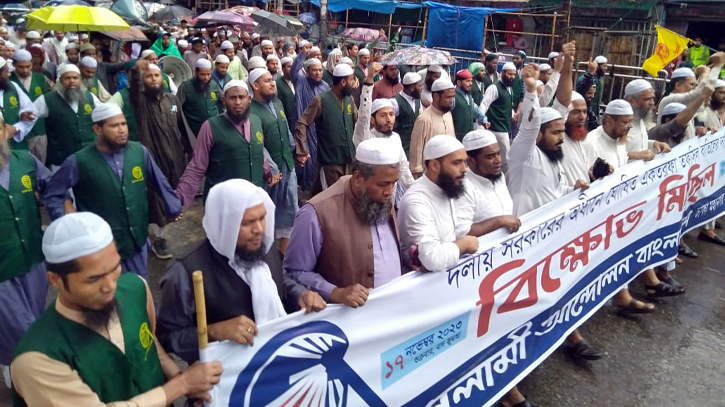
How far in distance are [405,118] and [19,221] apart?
468cm

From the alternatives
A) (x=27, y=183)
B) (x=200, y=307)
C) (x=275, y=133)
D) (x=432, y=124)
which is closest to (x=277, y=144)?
(x=275, y=133)

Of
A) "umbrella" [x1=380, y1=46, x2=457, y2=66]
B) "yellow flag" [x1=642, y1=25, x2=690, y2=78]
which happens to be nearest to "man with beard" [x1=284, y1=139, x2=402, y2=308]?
"umbrella" [x1=380, y1=46, x2=457, y2=66]

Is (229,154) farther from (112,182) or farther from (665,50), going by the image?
(665,50)

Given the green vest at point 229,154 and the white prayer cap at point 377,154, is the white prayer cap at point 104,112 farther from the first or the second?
the white prayer cap at point 377,154

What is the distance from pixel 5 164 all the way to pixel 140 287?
1844mm

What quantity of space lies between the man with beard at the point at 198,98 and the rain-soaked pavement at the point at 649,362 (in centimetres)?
222

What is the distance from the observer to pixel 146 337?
2.27 m

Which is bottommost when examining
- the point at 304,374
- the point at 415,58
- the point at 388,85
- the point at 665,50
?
the point at 304,374

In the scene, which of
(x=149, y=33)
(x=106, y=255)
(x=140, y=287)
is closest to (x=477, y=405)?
(x=140, y=287)

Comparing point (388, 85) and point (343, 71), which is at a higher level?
point (343, 71)

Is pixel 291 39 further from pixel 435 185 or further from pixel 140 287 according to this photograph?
pixel 140 287

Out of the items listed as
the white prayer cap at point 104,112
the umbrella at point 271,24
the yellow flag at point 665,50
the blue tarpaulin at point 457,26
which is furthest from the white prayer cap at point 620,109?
the blue tarpaulin at point 457,26

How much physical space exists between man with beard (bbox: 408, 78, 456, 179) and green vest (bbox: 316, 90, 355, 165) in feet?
2.57

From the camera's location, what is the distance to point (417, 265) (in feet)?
10.9
